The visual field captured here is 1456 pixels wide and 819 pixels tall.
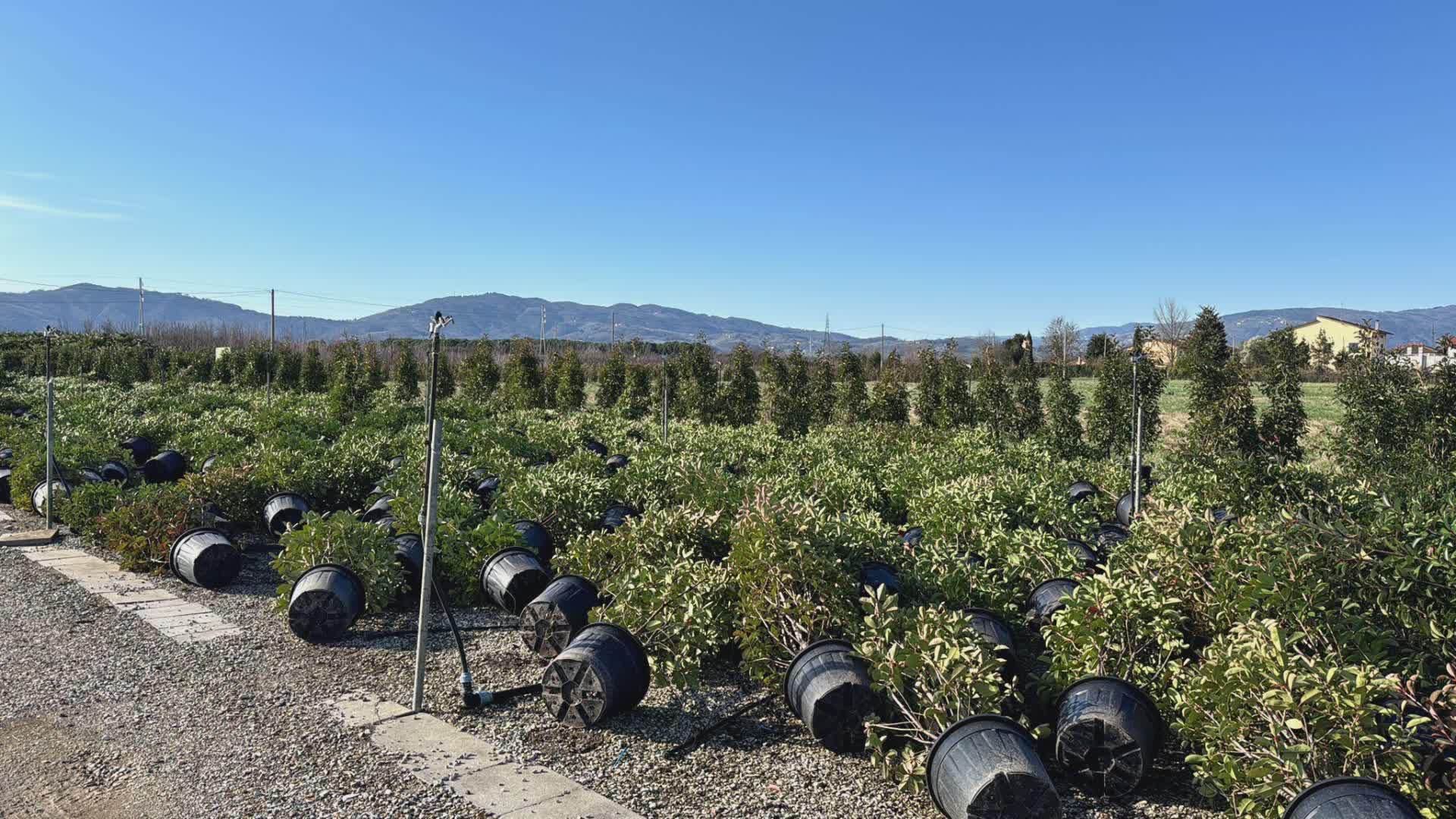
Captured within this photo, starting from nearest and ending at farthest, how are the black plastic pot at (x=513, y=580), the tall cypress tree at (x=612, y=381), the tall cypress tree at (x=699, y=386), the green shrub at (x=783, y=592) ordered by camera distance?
the green shrub at (x=783, y=592), the black plastic pot at (x=513, y=580), the tall cypress tree at (x=699, y=386), the tall cypress tree at (x=612, y=381)

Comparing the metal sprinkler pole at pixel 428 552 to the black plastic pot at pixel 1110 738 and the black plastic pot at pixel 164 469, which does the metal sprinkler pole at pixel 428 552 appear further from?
the black plastic pot at pixel 164 469

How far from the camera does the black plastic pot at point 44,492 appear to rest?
11844mm

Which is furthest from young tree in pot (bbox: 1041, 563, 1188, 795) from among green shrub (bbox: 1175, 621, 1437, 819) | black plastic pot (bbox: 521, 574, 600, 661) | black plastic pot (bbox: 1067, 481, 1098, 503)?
black plastic pot (bbox: 1067, 481, 1098, 503)

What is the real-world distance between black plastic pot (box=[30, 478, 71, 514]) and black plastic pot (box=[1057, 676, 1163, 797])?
13299 millimetres

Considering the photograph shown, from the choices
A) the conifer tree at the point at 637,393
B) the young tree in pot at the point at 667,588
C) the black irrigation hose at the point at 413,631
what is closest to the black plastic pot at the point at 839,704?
the young tree in pot at the point at 667,588

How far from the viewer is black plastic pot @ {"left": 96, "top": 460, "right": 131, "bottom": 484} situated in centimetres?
1374

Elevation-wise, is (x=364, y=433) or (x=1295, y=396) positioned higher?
(x=1295, y=396)

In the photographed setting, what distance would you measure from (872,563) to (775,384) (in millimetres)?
16024

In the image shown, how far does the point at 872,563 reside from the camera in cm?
743

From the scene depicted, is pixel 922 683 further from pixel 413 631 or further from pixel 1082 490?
pixel 1082 490

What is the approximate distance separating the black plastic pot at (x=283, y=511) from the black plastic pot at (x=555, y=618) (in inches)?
225

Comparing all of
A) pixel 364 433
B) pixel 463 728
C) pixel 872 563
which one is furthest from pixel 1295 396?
pixel 364 433

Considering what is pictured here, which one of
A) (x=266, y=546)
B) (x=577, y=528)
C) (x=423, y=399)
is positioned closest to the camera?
(x=577, y=528)

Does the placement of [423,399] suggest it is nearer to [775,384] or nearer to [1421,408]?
[775,384]
